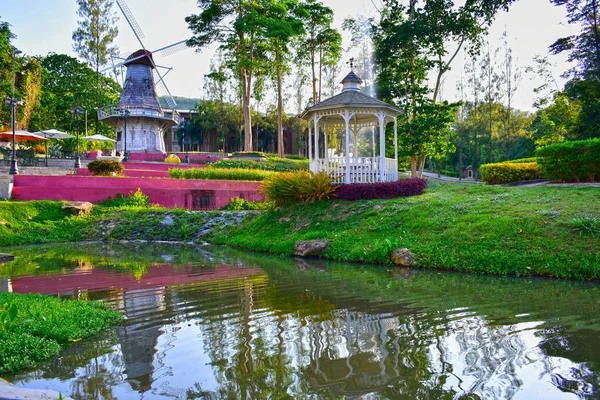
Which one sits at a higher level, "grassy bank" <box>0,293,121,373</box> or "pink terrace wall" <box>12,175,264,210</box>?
"pink terrace wall" <box>12,175,264,210</box>

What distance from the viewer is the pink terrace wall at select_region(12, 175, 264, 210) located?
67.4 feet

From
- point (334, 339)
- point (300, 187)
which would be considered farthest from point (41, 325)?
point (300, 187)

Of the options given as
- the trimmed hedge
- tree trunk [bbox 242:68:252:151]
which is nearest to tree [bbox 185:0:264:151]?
tree trunk [bbox 242:68:252:151]

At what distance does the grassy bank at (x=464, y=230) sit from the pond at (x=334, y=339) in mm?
772

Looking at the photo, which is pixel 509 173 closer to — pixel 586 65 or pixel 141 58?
pixel 586 65

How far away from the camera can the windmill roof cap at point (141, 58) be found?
1588 inches

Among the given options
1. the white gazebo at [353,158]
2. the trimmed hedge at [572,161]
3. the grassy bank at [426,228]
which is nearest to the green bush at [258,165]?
the grassy bank at [426,228]

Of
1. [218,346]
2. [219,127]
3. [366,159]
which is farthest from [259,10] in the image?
[218,346]

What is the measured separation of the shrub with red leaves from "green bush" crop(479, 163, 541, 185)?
4694 mm

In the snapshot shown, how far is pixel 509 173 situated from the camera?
17.9 meters

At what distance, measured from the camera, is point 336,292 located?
7852 mm

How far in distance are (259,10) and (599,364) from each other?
36.6m

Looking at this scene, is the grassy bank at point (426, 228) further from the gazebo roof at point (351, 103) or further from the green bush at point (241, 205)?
the gazebo roof at point (351, 103)

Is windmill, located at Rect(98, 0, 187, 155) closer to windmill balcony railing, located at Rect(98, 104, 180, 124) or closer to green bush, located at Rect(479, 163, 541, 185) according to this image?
windmill balcony railing, located at Rect(98, 104, 180, 124)
